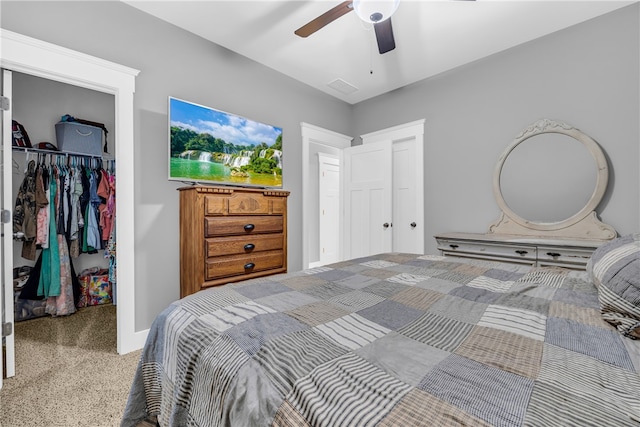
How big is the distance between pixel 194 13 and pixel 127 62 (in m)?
0.68

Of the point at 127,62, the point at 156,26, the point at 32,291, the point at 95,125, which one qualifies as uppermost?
the point at 156,26

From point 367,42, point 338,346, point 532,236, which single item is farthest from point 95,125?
point 532,236

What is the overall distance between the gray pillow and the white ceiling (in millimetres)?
2073

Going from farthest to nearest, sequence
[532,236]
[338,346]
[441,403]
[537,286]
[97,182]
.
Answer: [97,182], [532,236], [537,286], [338,346], [441,403]

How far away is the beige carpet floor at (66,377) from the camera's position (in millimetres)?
1452

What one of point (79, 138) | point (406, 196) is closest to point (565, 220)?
point (406, 196)

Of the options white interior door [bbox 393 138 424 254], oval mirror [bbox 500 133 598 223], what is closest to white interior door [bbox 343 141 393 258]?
white interior door [bbox 393 138 424 254]

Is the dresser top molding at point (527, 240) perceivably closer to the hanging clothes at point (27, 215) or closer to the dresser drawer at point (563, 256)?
the dresser drawer at point (563, 256)

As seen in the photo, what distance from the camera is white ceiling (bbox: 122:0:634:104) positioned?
2.21 metres

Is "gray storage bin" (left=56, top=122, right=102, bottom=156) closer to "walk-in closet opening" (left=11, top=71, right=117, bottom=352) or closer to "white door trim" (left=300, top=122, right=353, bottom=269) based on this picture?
"walk-in closet opening" (left=11, top=71, right=117, bottom=352)

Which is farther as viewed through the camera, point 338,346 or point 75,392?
point 75,392

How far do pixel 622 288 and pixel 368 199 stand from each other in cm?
302

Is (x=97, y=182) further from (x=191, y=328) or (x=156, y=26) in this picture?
(x=191, y=328)

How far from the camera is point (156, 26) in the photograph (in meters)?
2.34
